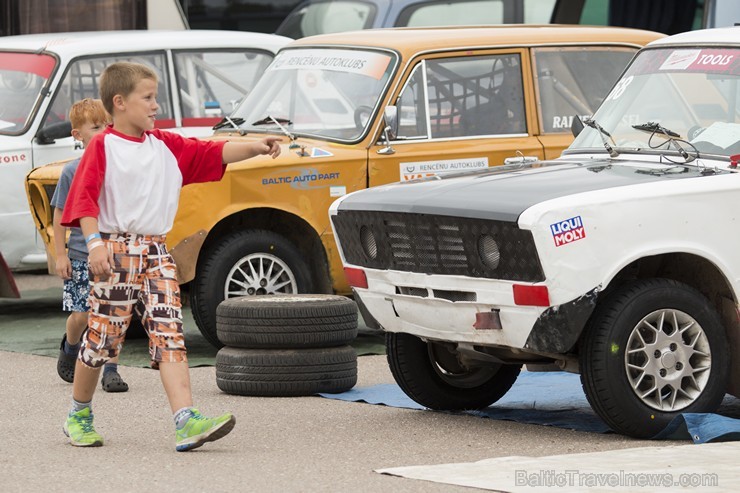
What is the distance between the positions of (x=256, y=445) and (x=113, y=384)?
6.76ft

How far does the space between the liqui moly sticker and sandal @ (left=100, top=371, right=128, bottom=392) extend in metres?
3.25

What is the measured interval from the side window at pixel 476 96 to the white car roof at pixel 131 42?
350 cm

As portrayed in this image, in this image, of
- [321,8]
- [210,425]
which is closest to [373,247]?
[210,425]

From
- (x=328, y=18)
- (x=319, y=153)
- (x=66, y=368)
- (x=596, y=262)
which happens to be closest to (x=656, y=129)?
(x=596, y=262)

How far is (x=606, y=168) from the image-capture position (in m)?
Result: 7.90

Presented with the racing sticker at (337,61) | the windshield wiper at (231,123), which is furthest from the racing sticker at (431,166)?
the windshield wiper at (231,123)

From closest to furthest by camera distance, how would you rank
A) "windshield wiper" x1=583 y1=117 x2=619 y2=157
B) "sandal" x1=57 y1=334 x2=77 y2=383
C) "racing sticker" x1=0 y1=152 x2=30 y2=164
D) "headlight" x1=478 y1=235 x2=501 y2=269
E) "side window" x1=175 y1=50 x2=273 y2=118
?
"headlight" x1=478 y1=235 x2=501 y2=269 < "windshield wiper" x1=583 y1=117 x2=619 y2=157 < "sandal" x1=57 y1=334 x2=77 y2=383 < "racing sticker" x1=0 y1=152 x2=30 y2=164 < "side window" x1=175 y1=50 x2=273 y2=118

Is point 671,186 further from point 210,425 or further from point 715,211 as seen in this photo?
point 210,425

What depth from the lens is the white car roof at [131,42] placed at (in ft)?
44.0

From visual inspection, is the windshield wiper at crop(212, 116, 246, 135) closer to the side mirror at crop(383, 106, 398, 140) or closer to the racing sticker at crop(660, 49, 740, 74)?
the side mirror at crop(383, 106, 398, 140)

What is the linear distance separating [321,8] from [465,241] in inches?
453

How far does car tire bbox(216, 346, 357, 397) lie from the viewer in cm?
903

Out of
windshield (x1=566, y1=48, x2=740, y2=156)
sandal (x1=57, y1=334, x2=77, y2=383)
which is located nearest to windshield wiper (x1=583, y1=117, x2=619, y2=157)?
windshield (x1=566, y1=48, x2=740, y2=156)

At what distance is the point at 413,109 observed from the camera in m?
11.0
